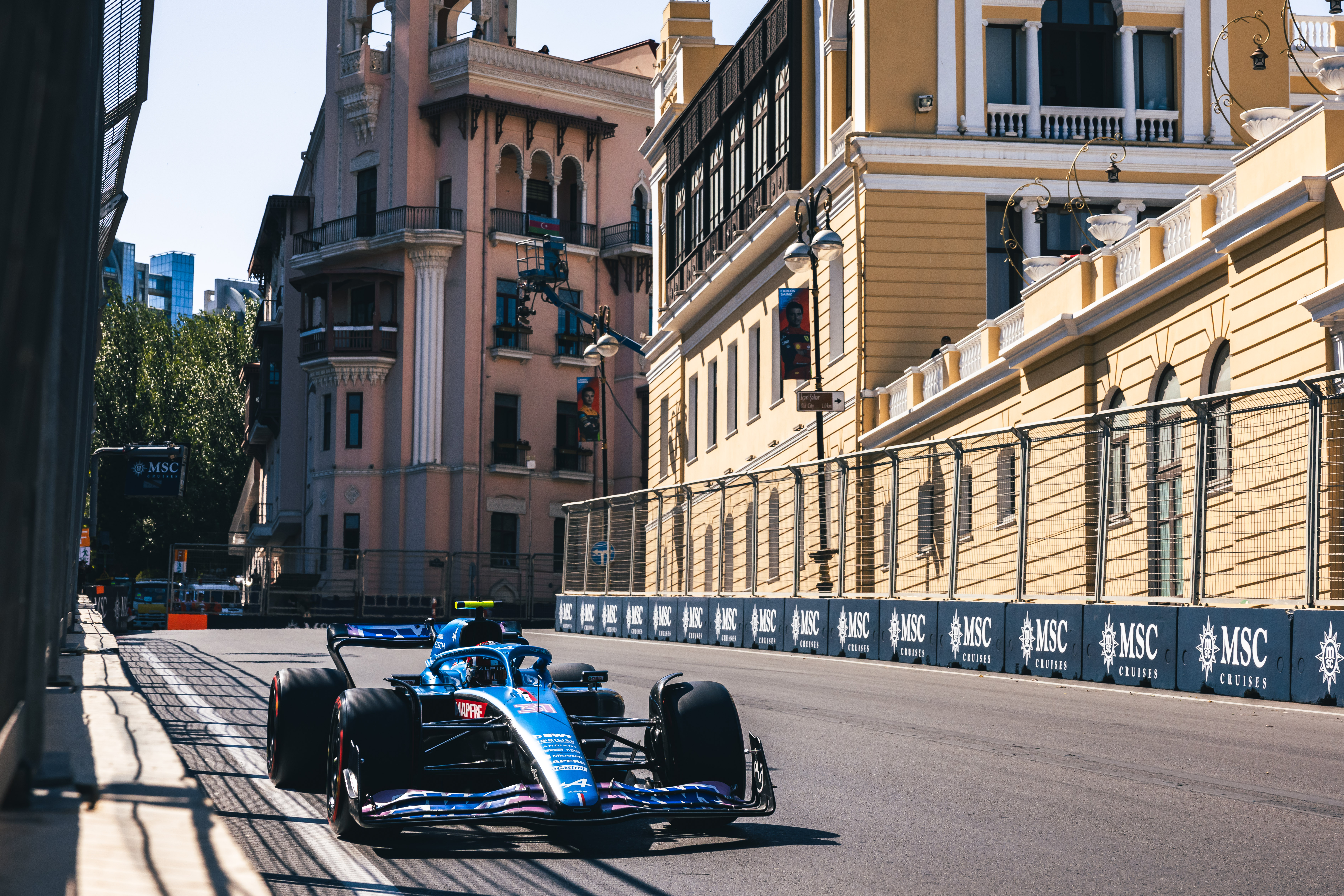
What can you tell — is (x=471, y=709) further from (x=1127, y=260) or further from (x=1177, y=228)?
(x=1127, y=260)

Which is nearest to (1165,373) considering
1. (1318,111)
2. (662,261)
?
(1318,111)

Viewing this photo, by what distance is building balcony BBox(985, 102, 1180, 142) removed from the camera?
3362 centimetres

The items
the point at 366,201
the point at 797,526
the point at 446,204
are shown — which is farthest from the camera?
the point at 366,201

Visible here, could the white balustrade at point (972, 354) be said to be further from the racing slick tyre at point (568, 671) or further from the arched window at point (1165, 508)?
the racing slick tyre at point (568, 671)

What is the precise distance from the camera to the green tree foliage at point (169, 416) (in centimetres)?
7425

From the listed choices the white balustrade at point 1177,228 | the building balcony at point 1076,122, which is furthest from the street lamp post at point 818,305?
the white balustrade at point 1177,228

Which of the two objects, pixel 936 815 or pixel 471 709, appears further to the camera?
pixel 471 709

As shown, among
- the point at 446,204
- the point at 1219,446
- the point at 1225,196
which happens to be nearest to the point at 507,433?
the point at 446,204

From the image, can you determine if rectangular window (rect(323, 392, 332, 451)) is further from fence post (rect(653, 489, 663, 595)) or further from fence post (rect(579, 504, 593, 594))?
fence post (rect(653, 489, 663, 595))

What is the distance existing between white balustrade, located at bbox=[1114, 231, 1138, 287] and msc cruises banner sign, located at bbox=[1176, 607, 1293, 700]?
31.2ft

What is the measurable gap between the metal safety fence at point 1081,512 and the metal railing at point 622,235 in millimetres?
31229

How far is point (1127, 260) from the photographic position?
24094 mm

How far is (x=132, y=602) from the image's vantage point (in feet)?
172

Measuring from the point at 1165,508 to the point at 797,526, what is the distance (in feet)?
34.0
